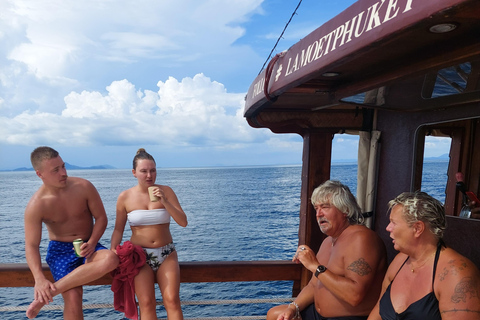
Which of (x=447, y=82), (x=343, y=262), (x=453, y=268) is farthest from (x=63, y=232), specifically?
(x=447, y=82)

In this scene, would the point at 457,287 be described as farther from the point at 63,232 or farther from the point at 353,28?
the point at 63,232

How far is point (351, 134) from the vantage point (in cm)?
481

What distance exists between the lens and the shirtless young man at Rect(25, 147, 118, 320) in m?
3.09

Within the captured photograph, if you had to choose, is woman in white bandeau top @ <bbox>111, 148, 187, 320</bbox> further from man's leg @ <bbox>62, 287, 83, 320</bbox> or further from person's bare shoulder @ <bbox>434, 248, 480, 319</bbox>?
person's bare shoulder @ <bbox>434, 248, 480, 319</bbox>

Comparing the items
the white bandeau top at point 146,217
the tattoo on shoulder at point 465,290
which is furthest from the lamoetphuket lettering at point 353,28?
the white bandeau top at point 146,217

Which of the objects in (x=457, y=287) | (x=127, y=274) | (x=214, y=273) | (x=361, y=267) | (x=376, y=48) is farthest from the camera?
(x=214, y=273)

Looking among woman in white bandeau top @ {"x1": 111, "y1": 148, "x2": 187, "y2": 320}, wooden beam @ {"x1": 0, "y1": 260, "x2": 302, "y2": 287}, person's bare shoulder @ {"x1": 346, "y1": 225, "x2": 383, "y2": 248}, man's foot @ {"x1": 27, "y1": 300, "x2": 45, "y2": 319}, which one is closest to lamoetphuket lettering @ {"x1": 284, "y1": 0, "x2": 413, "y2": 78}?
person's bare shoulder @ {"x1": 346, "y1": 225, "x2": 383, "y2": 248}

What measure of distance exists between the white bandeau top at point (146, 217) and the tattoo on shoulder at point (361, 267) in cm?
163

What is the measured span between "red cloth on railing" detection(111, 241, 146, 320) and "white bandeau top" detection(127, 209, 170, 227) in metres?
0.20

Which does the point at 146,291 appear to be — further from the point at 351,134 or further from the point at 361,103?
the point at 351,134

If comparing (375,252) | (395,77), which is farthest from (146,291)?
(395,77)

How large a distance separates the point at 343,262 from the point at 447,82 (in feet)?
4.96

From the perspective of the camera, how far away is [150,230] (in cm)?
341

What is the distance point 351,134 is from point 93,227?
120 inches
